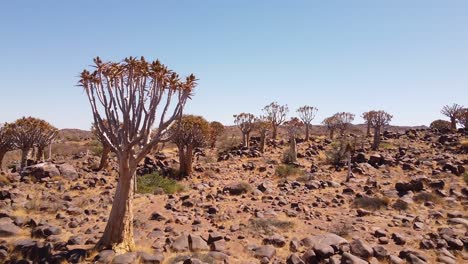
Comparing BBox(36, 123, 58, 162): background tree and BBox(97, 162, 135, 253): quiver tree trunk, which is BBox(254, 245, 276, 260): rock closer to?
BBox(97, 162, 135, 253): quiver tree trunk

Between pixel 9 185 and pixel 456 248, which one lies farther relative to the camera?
pixel 9 185

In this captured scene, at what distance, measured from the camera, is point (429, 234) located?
10297mm

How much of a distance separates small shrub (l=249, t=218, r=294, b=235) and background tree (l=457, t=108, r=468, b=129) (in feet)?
132

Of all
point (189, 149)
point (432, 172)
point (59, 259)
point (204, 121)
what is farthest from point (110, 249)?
point (432, 172)

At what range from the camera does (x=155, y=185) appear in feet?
56.2

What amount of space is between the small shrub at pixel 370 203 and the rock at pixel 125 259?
942 cm

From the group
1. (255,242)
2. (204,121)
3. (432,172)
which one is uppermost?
(204,121)

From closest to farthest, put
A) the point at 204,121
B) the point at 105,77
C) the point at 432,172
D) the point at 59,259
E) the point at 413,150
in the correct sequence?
the point at 59,259, the point at 105,77, the point at 432,172, the point at 204,121, the point at 413,150

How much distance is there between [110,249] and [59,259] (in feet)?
3.72

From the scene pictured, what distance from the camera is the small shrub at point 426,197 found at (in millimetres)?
14486

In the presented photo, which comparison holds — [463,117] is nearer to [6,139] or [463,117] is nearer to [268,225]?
[268,225]

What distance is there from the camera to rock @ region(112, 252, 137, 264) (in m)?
7.88

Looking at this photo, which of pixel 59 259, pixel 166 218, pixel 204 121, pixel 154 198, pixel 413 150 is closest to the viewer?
pixel 59 259

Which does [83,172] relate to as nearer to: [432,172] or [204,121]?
[204,121]
